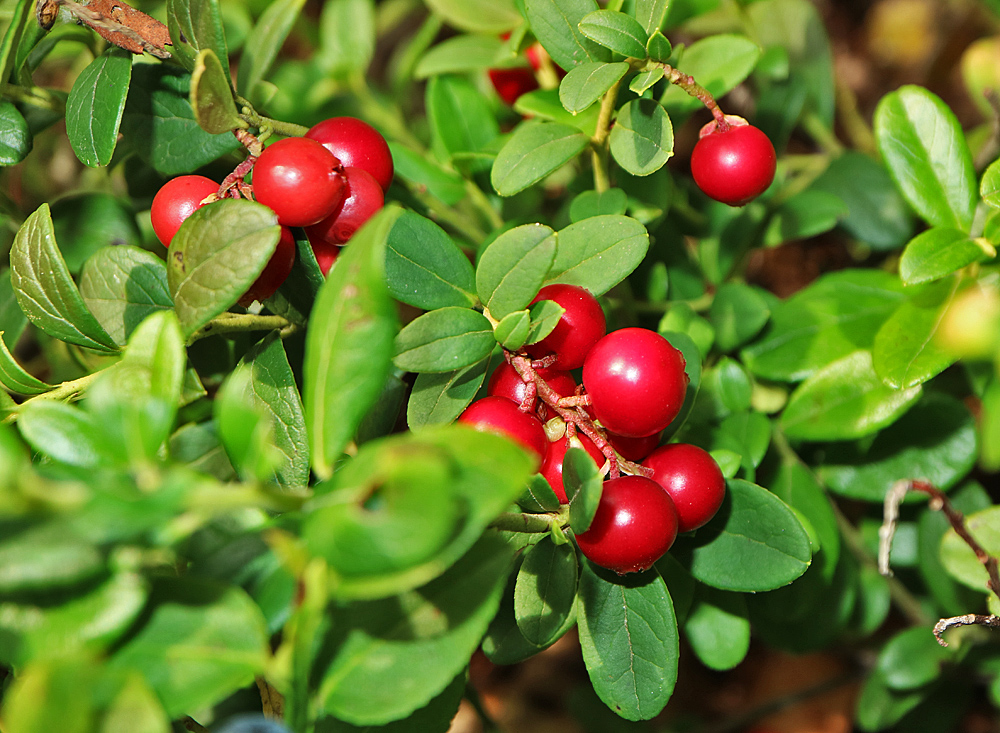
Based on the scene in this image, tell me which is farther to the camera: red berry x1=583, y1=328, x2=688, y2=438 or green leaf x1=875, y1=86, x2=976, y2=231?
green leaf x1=875, y1=86, x2=976, y2=231

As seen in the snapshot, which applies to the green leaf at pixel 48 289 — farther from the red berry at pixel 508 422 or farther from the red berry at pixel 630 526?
the red berry at pixel 630 526

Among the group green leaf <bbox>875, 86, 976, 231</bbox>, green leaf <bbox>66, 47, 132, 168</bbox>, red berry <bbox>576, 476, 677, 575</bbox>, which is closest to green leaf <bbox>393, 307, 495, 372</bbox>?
red berry <bbox>576, 476, 677, 575</bbox>

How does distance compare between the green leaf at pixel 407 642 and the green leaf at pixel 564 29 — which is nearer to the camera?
the green leaf at pixel 407 642

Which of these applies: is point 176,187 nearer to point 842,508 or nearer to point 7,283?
point 7,283

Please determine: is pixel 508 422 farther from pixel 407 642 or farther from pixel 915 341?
pixel 915 341

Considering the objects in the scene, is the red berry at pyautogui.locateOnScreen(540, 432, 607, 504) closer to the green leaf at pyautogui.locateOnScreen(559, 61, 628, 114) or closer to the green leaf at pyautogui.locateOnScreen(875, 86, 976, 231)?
the green leaf at pyautogui.locateOnScreen(559, 61, 628, 114)

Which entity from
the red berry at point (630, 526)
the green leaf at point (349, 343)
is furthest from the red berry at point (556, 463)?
the green leaf at point (349, 343)
